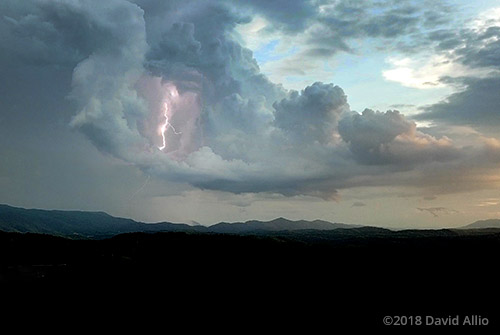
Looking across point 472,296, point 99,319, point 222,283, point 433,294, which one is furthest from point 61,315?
point 472,296

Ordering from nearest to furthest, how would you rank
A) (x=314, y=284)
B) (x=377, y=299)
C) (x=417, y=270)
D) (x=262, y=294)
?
(x=377, y=299) → (x=262, y=294) → (x=314, y=284) → (x=417, y=270)

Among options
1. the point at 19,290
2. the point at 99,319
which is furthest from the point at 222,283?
the point at 19,290

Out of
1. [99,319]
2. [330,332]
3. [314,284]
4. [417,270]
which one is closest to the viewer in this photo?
[330,332]

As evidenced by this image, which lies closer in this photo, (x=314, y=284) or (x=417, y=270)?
(x=314, y=284)

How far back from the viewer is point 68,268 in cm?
19825

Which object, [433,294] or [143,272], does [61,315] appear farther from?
[433,294]

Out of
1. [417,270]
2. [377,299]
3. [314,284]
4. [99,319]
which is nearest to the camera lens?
[99,319]

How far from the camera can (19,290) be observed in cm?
14388

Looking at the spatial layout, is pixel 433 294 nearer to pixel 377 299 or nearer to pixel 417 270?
pixel 377 299

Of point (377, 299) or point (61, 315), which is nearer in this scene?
point (61, 315)

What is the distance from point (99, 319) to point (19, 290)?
51.3m

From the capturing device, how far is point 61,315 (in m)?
118

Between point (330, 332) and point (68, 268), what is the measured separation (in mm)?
149651

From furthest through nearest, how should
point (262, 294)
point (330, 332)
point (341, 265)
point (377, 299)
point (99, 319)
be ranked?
→ point (341, 265) < point (262, 294) < point (377, 299) < point (99, 319) < point (330, 332)
